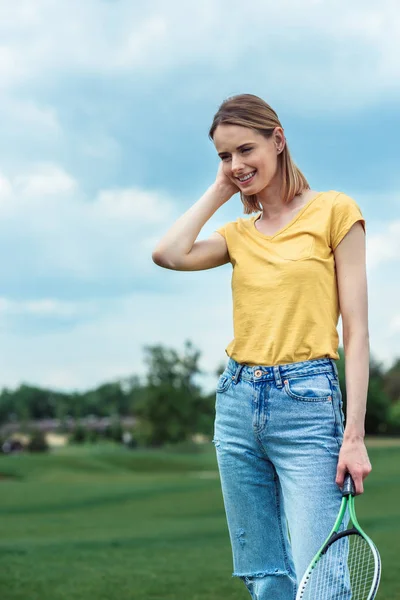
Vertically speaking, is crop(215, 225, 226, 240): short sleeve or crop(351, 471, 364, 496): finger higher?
crop(215, 225, 226, 240): short sleeve

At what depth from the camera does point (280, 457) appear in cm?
345

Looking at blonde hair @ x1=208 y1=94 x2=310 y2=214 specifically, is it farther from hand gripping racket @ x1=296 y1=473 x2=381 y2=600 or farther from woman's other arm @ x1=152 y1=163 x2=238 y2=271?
hand gripping racket @ x1=296 y1=473 x2=381 y2=600

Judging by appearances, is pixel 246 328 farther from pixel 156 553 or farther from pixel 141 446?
pixel 141 446

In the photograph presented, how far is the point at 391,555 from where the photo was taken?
407 inches

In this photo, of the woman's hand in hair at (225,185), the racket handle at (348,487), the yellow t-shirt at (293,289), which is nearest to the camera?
the racket handle at (348,487)

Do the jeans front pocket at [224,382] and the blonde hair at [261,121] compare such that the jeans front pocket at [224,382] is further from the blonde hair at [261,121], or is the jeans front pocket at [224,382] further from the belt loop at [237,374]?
the blonde hair at [261,121]

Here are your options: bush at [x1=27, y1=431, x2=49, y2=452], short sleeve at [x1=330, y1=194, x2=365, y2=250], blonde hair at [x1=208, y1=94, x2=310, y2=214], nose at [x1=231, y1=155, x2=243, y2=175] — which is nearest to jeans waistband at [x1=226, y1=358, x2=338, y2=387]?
short sleeve at [x1=330, y1=194, x2=365, y2=250]

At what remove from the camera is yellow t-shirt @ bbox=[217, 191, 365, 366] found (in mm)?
3455

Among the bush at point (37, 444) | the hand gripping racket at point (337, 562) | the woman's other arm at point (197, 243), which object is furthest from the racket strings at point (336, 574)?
the bush at point (37, 444)

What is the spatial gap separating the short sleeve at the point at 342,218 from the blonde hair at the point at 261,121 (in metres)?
0.22

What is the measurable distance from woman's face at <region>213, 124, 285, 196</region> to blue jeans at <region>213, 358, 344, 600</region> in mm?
764

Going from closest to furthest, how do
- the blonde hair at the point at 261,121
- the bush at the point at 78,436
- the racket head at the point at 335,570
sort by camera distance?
the racket head at the point at 335,570 → the blonde hair at the point at 261,121 → the bush at the point at 78,436

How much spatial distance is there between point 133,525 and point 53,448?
28.6 metres

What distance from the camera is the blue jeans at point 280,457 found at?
3.36 meters
